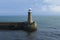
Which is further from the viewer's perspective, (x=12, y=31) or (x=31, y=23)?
(x=12, y=31)

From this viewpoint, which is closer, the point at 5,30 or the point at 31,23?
the point at 31,23

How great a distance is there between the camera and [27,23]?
3538cm

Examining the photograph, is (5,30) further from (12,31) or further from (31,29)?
(31,29)

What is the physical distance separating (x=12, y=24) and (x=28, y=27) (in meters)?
2.89

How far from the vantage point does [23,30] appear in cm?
3697

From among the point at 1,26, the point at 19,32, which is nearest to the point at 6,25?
the point at 1,26

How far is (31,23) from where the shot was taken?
35.3m

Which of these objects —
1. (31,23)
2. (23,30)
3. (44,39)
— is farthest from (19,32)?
(44,39)

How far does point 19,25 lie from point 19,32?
177 cm

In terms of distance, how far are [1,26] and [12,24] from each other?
1.97 m

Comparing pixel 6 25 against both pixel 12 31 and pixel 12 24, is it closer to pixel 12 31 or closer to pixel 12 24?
pixel 12 24

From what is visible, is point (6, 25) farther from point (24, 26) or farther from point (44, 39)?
point (44, 39)

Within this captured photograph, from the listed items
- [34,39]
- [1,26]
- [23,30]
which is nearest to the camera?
[34,39]

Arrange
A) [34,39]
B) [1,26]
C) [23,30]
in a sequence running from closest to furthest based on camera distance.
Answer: [34,39] < [1,26] < [23,30]
